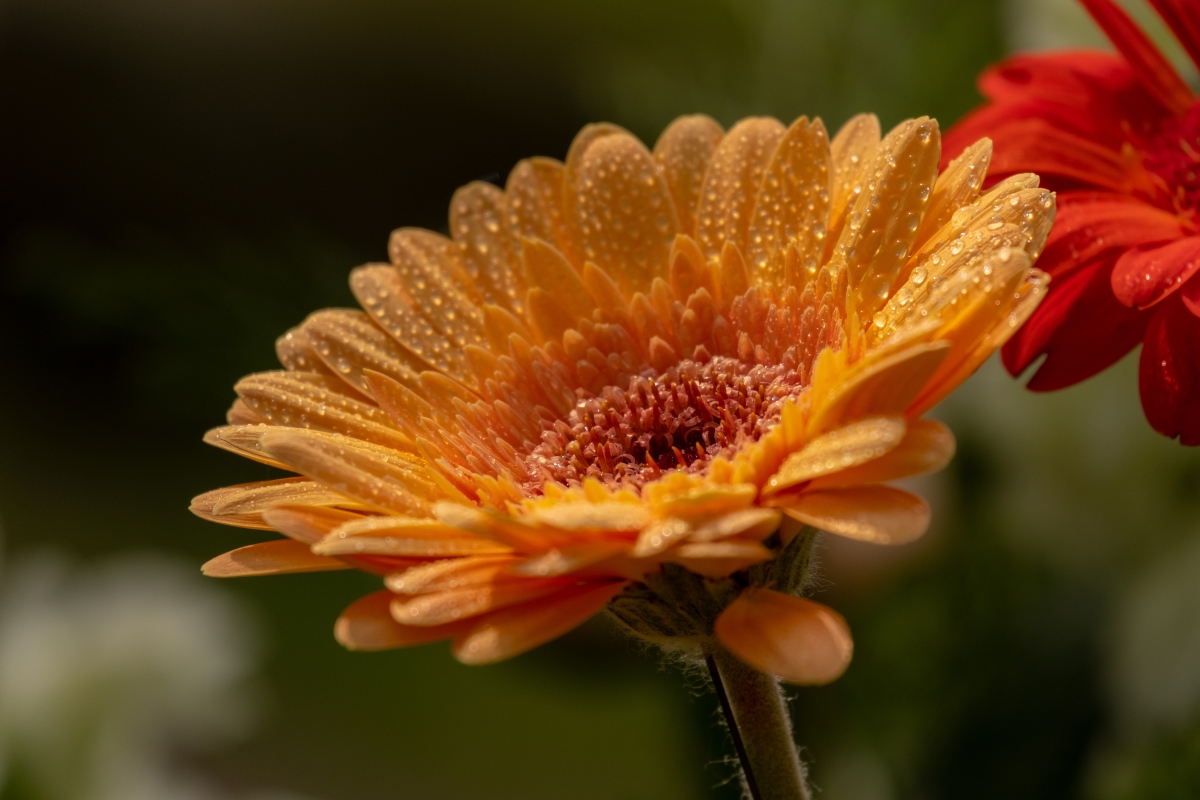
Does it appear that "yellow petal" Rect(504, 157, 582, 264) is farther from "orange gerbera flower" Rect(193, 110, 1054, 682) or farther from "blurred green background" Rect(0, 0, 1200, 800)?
"blurred green background" Rect(0, 0, 1200, 800)

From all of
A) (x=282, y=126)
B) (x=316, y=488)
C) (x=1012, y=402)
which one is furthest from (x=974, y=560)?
(x=282, y=126)

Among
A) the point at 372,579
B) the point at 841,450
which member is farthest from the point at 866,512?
the point at 372,579

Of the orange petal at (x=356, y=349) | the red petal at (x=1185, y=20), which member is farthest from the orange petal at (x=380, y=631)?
the red petal at (x=1185, y=20)

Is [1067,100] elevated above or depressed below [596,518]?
above

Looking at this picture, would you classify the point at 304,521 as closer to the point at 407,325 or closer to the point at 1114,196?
the point at 407,325

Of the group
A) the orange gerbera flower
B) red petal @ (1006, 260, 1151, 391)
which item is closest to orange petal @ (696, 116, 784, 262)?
the orange gerbera flower
